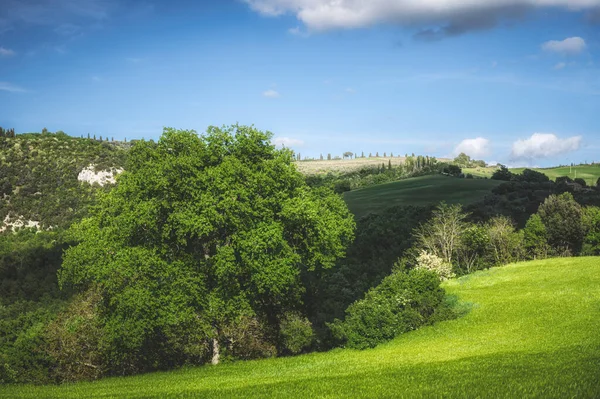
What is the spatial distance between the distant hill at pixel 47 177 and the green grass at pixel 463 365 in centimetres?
10469

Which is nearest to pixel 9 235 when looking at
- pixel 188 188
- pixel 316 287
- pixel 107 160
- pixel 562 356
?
pixel 107 160

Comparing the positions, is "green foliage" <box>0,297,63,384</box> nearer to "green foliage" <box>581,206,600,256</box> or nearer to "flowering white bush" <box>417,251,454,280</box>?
"flowering white bush" <box>417,251,454,280</box>

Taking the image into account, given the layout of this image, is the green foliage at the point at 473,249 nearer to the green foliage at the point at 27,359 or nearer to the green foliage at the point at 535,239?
the green foliage at the point at 535,239

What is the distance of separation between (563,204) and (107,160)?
127 meters

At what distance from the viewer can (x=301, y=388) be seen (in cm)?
2216

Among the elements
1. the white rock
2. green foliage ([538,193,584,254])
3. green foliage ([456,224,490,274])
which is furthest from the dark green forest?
the white rock

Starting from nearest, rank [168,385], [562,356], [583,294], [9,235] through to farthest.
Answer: [562,356] < [168,385] < [583,294] < [9,235]

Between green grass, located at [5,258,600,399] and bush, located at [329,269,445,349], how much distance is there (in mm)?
1072

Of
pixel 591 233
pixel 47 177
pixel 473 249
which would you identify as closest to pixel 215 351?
pixel 473 249

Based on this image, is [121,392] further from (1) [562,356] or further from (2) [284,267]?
(1) [562,356]

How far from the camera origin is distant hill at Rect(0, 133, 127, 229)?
141875mm

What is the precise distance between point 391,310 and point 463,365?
14.5 m

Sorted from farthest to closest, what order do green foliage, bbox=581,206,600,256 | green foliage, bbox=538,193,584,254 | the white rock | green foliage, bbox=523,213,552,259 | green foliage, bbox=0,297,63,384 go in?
the white rock, green foliage, bbox=538,193,584,254, green foliage, bbox=523,213,552,259, green foliage, bbox=581,206,600,256, green foliage, bbox=0,297,63,384

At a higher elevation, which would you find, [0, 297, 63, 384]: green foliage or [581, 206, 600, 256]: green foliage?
[581, 206, 600, 256]: green foliage
